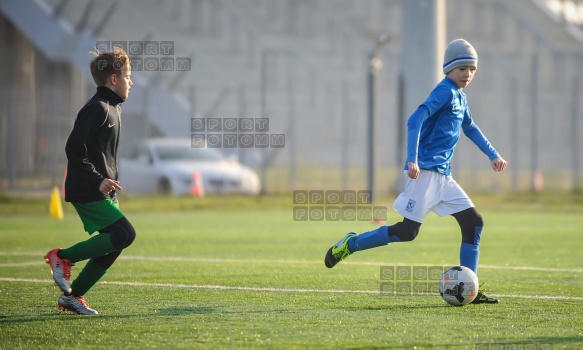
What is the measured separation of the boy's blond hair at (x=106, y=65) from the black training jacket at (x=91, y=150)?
0.12 metres

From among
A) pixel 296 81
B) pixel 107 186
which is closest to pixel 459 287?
pixel 107 186

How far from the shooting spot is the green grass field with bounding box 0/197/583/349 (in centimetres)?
654

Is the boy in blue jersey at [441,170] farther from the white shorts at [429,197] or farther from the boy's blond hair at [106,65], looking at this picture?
the boy's blond hair at [106,65]

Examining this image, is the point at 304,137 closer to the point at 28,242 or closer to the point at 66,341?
the point at 28,242

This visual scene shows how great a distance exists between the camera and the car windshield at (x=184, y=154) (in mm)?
26397

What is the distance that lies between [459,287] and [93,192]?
9.14 feet

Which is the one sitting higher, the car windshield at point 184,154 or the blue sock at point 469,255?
the car windshield at point 184,154

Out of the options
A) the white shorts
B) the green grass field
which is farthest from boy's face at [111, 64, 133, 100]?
the white shorts

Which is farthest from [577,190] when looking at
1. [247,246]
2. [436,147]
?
[436,147]

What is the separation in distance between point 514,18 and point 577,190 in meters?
19.3

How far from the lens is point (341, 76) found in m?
41.4

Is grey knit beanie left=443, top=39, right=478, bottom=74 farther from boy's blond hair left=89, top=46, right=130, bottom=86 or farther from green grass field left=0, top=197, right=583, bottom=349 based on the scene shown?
boy's blond hair left=89, top=46, right=130, bottom=86

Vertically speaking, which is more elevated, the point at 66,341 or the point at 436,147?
the point at 436,147

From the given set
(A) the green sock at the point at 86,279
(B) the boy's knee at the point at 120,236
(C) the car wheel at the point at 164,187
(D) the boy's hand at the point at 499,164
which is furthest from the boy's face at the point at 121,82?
(C) the car wheel at the point at 164,187
